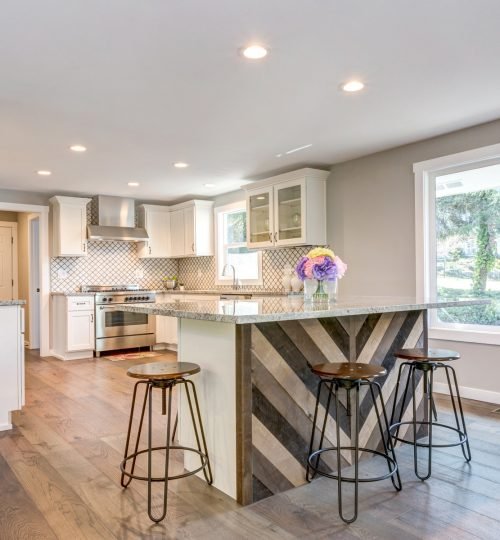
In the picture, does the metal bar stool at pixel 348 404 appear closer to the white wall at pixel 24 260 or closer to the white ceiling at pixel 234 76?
the white ceiling at pixel 234 76

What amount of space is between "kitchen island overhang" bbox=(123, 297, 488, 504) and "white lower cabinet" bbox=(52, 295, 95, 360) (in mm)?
4195

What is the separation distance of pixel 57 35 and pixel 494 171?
350cm

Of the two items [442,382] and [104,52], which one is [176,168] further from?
[442,382]

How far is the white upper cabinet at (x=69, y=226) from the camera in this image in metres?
6.60

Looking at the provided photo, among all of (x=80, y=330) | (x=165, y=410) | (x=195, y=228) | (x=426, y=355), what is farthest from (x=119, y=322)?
(x=426, y=355)

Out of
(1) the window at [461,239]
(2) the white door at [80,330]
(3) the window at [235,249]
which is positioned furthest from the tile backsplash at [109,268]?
(1) the window at [461,239]

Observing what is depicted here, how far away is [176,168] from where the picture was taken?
17.7 feet

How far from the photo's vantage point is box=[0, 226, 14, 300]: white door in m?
7.94

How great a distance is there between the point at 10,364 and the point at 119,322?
11.2 ft

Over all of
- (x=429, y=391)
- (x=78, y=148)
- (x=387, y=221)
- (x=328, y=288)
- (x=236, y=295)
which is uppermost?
(x=78, y=148)

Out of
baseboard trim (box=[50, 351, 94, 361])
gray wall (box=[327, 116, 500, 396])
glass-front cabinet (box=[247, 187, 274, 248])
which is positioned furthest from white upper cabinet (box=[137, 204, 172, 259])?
gray wall (box=[327, 116, 500, 396])

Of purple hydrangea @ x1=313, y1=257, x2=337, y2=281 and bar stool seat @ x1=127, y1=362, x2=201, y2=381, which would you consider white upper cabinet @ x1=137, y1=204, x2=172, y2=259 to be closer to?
purple hydrangea @ x1=313, y1=257, x2=337, y2=281

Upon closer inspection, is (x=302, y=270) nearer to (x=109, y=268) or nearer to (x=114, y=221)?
(x=114, y=221)

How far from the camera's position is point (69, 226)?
6652 millimetres
